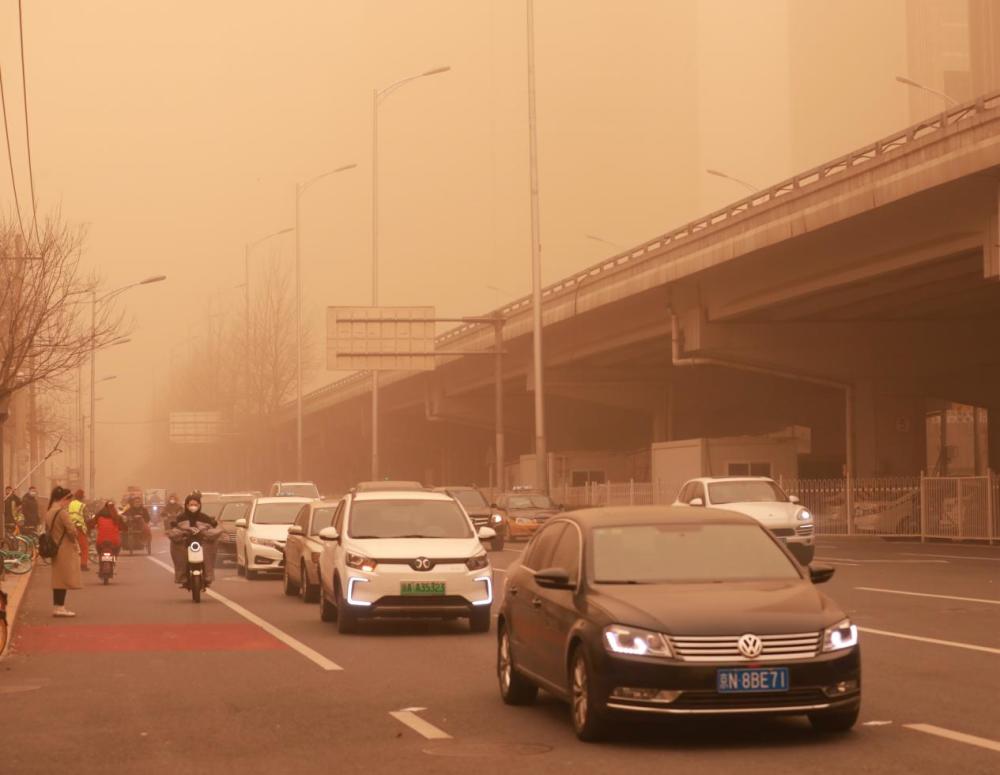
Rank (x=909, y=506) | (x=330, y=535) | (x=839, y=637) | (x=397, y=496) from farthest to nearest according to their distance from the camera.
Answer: (x=909, y=506) → (x=397, y=496) → (x=330, y=535) → (x=839, y=637)

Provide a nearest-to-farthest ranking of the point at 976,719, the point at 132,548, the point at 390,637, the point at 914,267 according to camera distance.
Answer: the point at 976,719 < the point at 390,637 < the point at 914,267 < the point at 132,548

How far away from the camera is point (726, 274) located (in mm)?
51281

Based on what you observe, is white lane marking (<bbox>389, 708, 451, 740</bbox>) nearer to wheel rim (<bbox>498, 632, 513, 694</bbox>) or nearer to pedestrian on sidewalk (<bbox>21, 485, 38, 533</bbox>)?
wheel rim (<bbox>498, 632, 513, 694</bbox>)

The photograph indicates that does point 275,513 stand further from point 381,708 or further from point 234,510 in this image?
point 381,708

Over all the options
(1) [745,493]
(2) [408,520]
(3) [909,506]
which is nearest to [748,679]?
(2) [408,520]

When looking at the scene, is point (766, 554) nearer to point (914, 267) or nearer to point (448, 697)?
point (448, 697)

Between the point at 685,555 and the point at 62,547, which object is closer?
the point at 685,555

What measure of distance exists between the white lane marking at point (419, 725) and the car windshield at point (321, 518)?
47.5 ft

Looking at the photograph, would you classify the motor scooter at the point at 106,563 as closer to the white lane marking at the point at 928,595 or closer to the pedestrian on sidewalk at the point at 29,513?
the white lane marking at the point at 928,595

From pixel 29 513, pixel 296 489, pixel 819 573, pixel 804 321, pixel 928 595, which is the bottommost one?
pixel 928 595

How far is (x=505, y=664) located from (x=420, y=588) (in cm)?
656

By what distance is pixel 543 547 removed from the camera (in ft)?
42.7

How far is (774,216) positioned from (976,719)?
1311 inches

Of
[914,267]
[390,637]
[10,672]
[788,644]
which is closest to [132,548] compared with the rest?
A: [914,267]
